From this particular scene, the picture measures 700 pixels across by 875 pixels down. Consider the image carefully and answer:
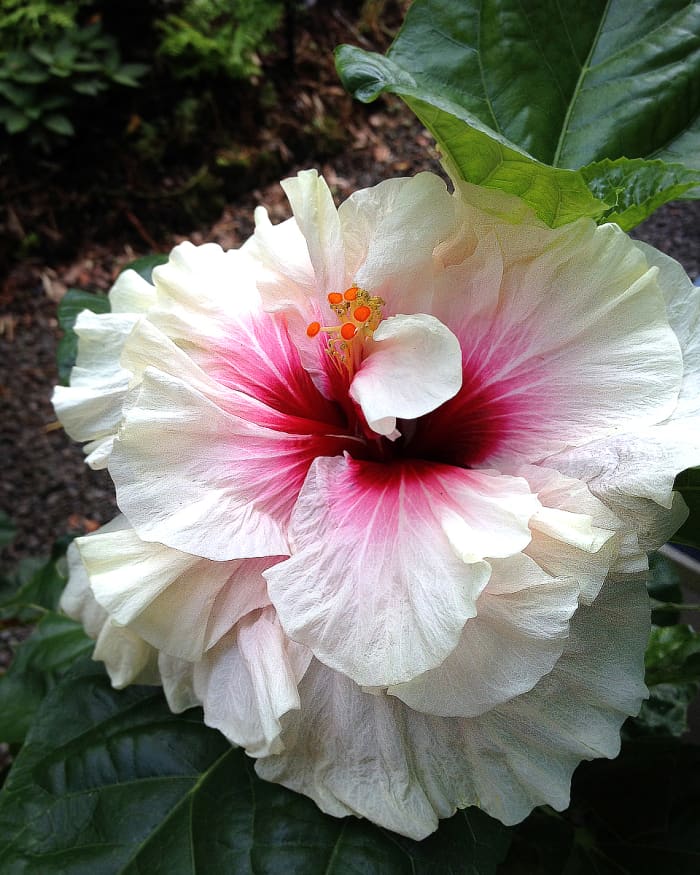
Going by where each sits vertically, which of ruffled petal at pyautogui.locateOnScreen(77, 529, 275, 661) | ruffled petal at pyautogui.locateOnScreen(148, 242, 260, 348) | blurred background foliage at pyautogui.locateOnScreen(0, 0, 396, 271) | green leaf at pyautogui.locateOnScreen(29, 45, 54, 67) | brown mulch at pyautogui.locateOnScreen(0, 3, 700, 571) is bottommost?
brown mulch at pyautogui.locateOnScreen(0, 3, 700, 571)

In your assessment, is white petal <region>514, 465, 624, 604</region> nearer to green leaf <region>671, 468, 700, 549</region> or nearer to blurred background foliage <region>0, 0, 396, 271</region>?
green leaf <region>671, 468, 700, 549</region>

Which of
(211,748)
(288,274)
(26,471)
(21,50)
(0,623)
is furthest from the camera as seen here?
(21,50)

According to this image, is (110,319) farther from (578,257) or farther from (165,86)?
(165,86)

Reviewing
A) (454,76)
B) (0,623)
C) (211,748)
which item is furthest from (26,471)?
(454,76)

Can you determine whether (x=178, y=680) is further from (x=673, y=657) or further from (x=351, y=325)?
(x=673, y=657)

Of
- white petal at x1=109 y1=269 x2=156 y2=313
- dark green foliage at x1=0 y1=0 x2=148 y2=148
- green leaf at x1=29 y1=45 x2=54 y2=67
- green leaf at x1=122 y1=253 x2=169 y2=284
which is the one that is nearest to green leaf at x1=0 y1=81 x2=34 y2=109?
Answer: dark green foliage at x1=0 y1=0 x2=148 y2=148

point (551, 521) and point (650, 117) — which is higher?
point (650, 117)

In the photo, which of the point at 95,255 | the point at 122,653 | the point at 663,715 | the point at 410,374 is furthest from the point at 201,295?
the point at 95,255
